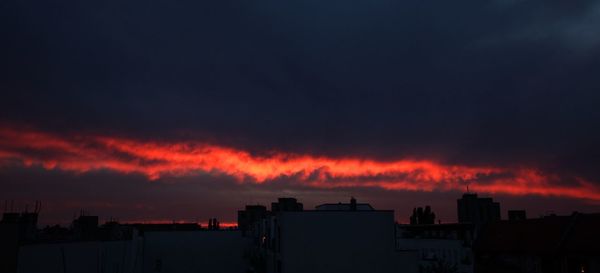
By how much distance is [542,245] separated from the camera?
57.9 m

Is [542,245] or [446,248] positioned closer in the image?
[542,245]

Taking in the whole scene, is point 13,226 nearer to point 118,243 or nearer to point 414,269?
point 118,243

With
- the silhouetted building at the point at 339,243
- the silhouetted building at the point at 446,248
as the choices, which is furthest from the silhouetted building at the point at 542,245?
the silhouetted building at the point at 339,243

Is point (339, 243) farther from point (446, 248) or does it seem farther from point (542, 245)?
point (446, 248)

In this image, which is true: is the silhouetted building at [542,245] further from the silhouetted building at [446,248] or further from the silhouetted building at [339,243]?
the silhouetted building at [339,243]

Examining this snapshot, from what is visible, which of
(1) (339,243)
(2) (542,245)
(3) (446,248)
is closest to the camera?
(1) (339,243)

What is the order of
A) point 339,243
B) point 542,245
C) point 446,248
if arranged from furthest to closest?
point 446,248, point 542,245, point 339,243

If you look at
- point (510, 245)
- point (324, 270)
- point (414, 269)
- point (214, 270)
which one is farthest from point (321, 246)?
point (510, 245)

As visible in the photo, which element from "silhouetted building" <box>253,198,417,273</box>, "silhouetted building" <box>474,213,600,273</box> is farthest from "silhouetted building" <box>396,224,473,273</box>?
"silhouetted building" <box>253,198,417,273</box>

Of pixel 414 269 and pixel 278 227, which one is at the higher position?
A: pixel 278 227

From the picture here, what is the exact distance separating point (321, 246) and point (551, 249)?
3016 cm

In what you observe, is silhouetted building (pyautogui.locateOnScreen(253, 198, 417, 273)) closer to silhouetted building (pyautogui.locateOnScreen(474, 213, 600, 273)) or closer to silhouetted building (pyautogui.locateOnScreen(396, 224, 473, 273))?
silhouetted building (pyautogui.locateOnScreen(396, 224, 473, 273))

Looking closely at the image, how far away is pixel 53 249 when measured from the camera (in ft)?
93.5

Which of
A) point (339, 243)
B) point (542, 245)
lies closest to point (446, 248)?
point (542, 245)
